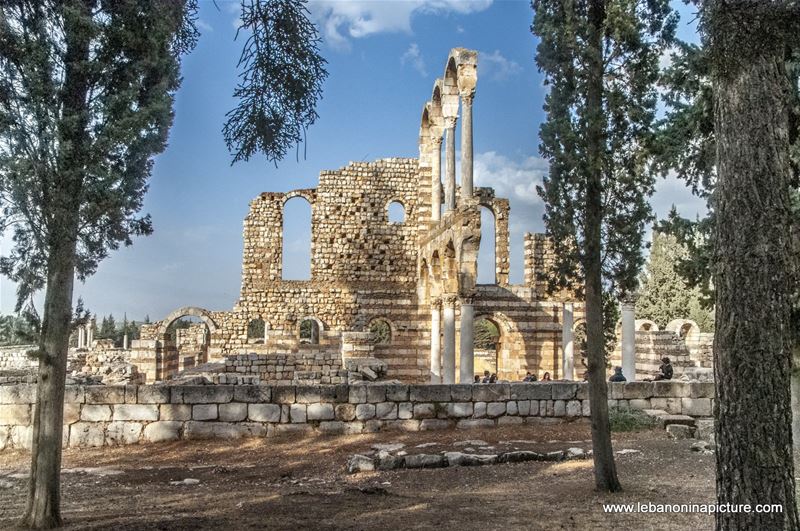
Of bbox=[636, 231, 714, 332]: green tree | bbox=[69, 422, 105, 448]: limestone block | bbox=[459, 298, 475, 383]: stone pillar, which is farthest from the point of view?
bbox=[636, 231, 714, 332]: green tree

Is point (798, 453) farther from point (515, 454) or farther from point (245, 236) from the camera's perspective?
point (245, 236)

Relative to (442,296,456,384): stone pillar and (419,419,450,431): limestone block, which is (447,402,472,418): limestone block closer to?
(419,419,450,431): limestone block

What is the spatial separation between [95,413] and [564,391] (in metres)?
8.11

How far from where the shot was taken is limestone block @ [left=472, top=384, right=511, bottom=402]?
11.7 m

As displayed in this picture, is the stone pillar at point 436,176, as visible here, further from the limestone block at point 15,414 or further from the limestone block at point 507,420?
the limestone block at point 15,414

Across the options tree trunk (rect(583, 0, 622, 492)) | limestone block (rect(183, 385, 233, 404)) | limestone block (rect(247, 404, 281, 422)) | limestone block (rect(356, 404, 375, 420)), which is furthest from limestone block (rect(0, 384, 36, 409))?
tree trunk (rect(583, 0, 622, 492))

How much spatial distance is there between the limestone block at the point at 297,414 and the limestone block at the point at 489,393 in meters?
3.03

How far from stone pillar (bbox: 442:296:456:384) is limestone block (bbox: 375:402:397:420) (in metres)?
8.67

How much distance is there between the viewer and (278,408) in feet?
36.0

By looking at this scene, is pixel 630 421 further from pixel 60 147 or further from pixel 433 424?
pixel 60 147

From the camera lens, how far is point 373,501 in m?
6.79

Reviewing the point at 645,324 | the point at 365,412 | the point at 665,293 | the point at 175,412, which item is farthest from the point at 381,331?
the point at 175,412

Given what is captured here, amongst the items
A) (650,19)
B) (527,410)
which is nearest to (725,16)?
(650,19)

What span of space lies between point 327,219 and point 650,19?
69.0 ft
